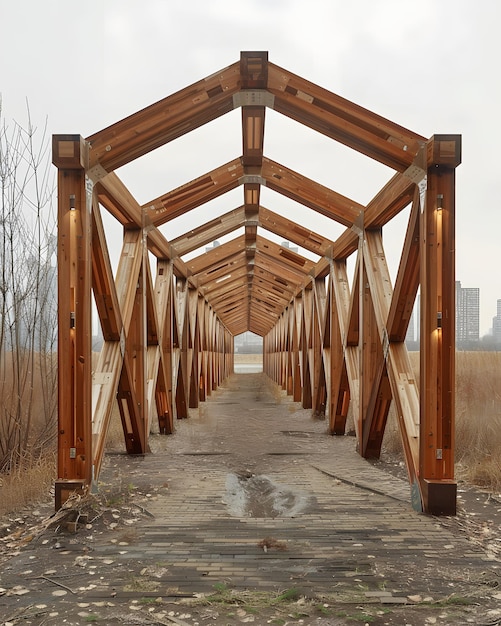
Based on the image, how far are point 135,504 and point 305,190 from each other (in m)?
4.87

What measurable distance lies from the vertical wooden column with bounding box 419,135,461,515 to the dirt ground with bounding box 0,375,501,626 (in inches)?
21.6

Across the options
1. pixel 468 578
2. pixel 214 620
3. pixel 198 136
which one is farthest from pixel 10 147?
pixel 468 578

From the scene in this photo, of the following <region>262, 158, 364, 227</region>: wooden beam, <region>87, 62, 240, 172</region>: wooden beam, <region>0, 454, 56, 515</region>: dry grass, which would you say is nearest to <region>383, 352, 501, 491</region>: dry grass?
<region>262, 158, 364, 227</region>: wooden beam

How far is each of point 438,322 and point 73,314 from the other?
3.20 m

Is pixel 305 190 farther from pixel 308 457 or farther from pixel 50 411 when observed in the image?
pixel 50 411

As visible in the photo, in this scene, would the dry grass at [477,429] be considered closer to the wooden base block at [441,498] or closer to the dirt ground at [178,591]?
the dirt ground at [178,591]

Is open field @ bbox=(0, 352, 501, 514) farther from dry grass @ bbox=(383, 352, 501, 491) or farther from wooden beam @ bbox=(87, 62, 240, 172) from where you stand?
wooden beam @ bbox=(87, 62, 240, 172)

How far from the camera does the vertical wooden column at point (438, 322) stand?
4520 millimetres

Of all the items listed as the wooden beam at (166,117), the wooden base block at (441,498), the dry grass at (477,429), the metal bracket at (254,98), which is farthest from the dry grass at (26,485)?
the dry grass at (477,429)

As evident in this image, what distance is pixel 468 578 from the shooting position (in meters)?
3.18

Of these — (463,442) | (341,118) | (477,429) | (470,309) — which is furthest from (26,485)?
(470,309)

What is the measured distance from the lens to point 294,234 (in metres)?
9.69

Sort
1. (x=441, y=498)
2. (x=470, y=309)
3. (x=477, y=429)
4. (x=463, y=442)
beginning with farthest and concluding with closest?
1. (x=470, y=309)
2. (x=477, y=429)
3. (x=463, y=442)
4. (x=441, y=498)

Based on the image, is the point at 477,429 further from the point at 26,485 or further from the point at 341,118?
the point at 26,485
